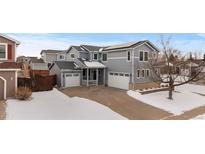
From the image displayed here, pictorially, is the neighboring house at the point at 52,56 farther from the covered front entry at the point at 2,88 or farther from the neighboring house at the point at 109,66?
the covered front entry at the point at 2,88

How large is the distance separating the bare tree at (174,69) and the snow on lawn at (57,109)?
71.6 inches

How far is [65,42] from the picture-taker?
156 inches

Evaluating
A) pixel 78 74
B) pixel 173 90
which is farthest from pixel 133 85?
pixel 78 74

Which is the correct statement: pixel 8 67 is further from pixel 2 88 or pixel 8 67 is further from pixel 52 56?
pixel 52 56

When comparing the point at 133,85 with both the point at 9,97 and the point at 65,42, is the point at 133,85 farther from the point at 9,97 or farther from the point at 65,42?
the point at 9,97

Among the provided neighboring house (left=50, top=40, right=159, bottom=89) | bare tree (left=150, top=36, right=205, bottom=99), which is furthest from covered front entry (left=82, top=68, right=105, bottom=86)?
bare tree (left=150, top=36, right=205, bottom=99)

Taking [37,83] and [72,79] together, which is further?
[72,79]

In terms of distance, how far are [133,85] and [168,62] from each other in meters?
1.13

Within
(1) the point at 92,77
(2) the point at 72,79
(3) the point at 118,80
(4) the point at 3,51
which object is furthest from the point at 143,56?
(4) the point at 3,51

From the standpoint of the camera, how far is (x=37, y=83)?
163 inches

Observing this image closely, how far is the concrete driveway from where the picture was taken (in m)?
3.98

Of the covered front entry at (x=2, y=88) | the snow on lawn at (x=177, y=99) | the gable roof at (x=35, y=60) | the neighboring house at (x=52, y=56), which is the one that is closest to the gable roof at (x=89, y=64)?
the neighboring house at (x=52, y=56)

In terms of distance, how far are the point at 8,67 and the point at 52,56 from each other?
3.36ft

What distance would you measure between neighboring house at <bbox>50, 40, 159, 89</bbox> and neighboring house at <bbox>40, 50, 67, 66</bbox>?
0.10 m
